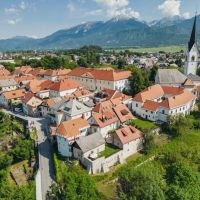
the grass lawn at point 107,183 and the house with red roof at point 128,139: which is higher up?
the house with red roof at point 128,139

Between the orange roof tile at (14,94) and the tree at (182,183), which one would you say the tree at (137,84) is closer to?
the orange roof tile at (14,94)

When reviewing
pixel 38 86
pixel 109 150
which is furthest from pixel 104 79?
pixel 109 150

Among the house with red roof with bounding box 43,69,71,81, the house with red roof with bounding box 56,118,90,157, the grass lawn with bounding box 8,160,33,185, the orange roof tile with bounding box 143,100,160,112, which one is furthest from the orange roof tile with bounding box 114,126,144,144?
the house with red roof with bounding box 43,69,71,81

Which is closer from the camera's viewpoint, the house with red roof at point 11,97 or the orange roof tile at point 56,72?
the house with red roof at point 11,97

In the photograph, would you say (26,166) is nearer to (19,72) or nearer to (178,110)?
(178,110)

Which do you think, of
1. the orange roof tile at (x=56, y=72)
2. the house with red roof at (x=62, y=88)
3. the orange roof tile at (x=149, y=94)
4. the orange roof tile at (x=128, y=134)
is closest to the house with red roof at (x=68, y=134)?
the orange roof tile at (x=128, y=134)

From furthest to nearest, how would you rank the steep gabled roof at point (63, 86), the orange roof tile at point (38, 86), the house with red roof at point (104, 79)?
the house with red roof at point (104, 79) → the orange roof tile at point (38, 86) → the steep gabled roof at point (63, 86)
